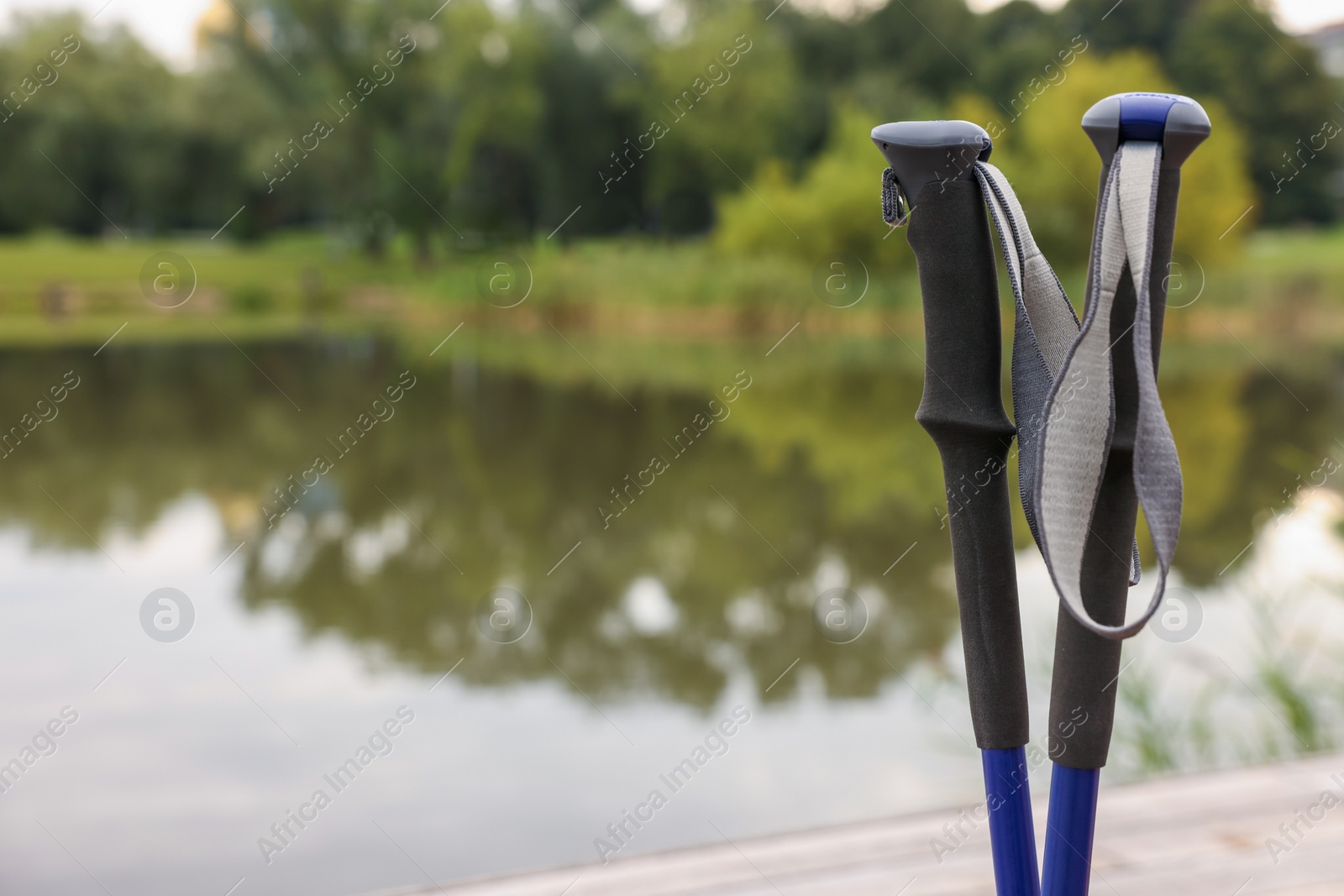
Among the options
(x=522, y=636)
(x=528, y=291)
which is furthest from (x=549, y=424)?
(x=528, y=291)

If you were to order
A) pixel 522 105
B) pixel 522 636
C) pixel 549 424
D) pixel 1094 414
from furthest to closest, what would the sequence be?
pixel 522 105 → pixel 549 424 → pixel 522 636 → pixel 1094 414

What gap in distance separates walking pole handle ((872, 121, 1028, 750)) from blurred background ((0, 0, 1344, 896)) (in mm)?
2058

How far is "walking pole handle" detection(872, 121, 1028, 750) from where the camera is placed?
0.60m

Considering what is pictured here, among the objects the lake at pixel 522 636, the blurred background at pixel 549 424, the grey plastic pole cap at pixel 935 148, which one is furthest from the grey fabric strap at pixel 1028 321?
the blurred background at pixel 549 424

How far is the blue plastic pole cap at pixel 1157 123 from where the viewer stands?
58 centimetres

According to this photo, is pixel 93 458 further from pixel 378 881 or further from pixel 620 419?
pixel 378 881

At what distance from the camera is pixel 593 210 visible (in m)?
25.0

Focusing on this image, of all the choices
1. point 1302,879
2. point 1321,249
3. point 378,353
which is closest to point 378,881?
point 1302,879

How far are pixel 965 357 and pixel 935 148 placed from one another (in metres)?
0.10

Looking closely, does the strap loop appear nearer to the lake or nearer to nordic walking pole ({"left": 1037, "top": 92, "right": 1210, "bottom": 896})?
nordic walking pole ({"left": 1037, "top": 92, "right": 1210, "bottom": 896})

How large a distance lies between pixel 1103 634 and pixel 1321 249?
28.6 m

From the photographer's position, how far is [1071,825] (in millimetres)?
643

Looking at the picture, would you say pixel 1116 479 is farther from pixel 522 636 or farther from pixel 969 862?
pixel 522 636

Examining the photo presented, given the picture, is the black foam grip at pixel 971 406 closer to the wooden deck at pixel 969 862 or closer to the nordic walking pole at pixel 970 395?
the nordic walking pole at pixel 970 395
